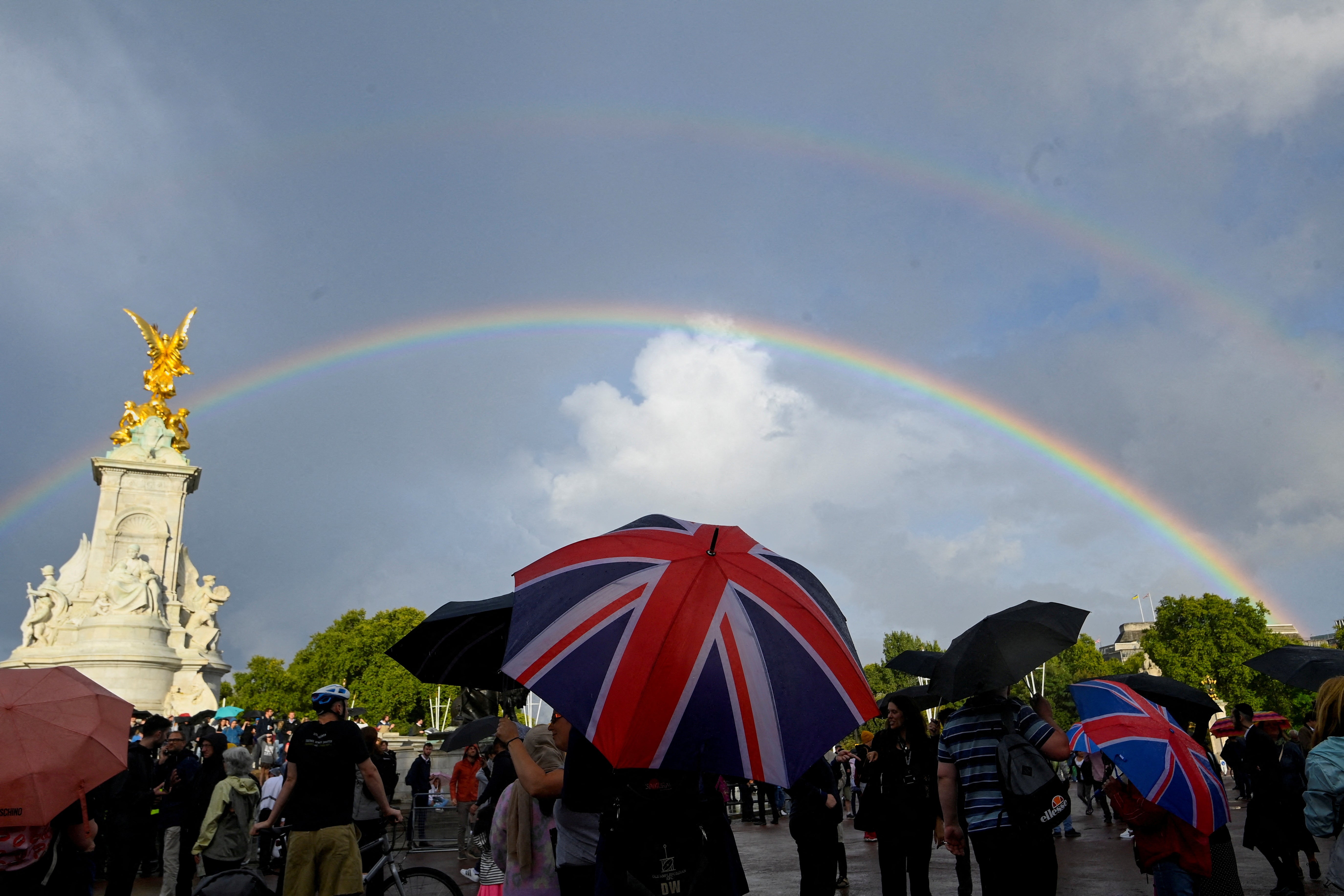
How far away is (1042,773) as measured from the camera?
203 inches

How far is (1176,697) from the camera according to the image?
7.45 meters

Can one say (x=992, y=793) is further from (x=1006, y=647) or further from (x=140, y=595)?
(x=140, y=595)

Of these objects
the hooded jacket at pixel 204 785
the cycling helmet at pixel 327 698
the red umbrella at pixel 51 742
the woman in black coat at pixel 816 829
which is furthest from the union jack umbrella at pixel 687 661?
the hooded jacket at pixel 204 785


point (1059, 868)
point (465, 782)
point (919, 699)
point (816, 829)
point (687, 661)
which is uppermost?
point (919, 699)

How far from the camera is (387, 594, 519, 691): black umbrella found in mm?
6020

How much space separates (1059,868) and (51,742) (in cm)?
1227

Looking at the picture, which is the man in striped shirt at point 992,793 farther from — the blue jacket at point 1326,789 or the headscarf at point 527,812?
the headscarf at point 527,812

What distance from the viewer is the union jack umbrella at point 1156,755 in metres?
5.15

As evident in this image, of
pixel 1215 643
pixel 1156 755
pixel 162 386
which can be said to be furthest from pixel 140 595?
pixel 1215 643

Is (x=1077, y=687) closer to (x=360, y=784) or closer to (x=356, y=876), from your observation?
(x=356, y=876)

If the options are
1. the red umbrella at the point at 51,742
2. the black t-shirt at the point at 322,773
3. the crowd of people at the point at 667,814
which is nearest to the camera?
the crowd of people at the point at 667,814

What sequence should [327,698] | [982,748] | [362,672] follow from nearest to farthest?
1. [982,748]
2. [327,698]
3. [362,672]

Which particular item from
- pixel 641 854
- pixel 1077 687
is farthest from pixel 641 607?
pixel 1077 687

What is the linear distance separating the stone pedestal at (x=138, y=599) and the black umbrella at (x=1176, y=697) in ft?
134
